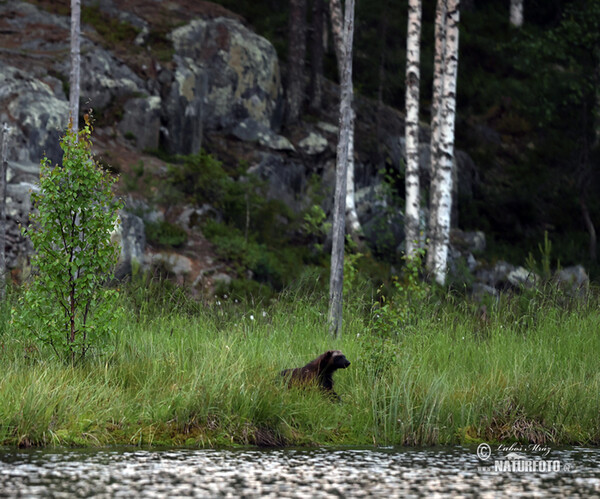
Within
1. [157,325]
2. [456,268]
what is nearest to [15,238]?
[157,325]

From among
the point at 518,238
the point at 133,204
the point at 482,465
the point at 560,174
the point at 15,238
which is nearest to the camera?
the point at 482,465

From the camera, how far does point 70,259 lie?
9.05 metres

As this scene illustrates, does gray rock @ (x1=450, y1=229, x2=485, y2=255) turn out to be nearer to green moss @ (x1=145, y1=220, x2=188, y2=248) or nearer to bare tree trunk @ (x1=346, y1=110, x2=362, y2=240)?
bare tree trunk @ (x1=346, y1=110, x2=362, y2=240)

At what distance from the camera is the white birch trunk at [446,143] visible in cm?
1828

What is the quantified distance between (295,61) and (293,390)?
64.1ft

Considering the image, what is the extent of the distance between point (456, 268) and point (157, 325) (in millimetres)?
11470

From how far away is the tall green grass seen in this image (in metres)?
7.27

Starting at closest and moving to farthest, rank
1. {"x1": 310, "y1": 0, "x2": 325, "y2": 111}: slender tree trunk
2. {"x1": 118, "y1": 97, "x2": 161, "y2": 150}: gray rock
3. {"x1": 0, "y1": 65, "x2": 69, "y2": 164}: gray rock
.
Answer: {"x1": 0, "y1": 65, "x2": 69, "y2": 164}: gray rock
{"x1": 118, "y1": 97, "x2": 161, "y2": 150}: gray rock
{"x1": 310, "y1": 0, "x2": 325, "y2": 111}: slender tree trunk

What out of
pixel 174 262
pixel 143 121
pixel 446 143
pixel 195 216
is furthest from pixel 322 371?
pixel 143 121

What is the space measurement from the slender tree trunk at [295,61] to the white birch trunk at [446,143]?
26.4 ft

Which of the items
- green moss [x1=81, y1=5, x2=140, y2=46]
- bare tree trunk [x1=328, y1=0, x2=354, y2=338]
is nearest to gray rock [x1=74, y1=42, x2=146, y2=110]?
green moss [x1=81, y1=5, x2=140, y2=46]

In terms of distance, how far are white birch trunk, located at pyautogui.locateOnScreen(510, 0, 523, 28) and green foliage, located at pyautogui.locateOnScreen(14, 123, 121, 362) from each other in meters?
30.7

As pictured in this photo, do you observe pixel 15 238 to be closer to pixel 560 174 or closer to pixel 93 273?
pixel 93 273

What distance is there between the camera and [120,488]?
18.4 feet
